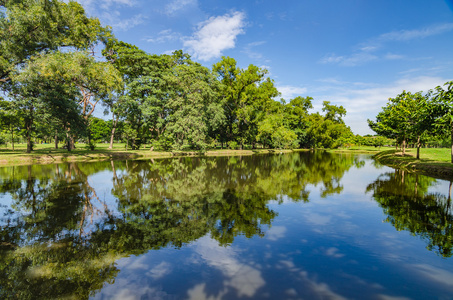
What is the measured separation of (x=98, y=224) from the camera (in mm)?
7660

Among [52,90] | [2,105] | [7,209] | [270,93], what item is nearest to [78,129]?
[52,90]

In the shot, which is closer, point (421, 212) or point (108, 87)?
point (421, 212)

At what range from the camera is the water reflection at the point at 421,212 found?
650 cm

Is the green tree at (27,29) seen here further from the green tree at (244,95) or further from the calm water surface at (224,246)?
the green tree at (244,95)

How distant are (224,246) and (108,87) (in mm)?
28714

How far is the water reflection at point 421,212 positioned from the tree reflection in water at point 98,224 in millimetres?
2882

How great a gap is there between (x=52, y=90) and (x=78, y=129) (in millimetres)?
5855

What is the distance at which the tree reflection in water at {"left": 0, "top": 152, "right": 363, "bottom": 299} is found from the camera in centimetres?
474

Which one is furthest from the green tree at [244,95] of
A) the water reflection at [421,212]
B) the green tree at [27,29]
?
the water reflection at [421,212]

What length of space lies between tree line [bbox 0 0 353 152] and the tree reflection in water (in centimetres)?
1839

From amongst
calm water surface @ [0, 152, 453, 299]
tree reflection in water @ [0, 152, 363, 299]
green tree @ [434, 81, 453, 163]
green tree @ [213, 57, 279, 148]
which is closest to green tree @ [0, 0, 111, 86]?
tree reflection in water @ [0, 152, 363, 299]

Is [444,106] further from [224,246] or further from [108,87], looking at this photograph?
[108,87]

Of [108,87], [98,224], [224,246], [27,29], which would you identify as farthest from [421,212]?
[27,29]

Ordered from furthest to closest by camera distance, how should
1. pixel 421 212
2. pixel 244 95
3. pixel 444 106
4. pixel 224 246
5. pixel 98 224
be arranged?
pixel 244 95, pixel 444 106, pixel 421 212, pixel 98 224, pixel 224 246
